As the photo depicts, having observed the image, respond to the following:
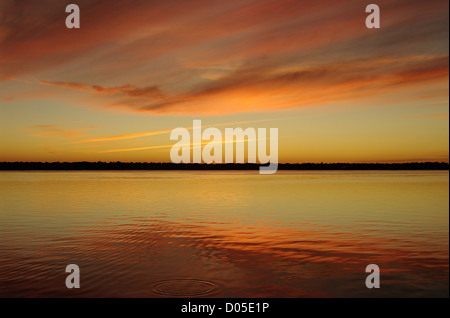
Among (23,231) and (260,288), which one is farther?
(23,231)

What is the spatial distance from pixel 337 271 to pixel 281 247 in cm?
626

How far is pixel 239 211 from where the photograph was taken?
46.2 meters

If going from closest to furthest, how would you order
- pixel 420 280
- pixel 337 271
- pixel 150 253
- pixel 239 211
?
pixel 420 280, pixel 337 271, pixel 150 253, pixel 239 211

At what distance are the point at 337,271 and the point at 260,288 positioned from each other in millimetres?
4833
